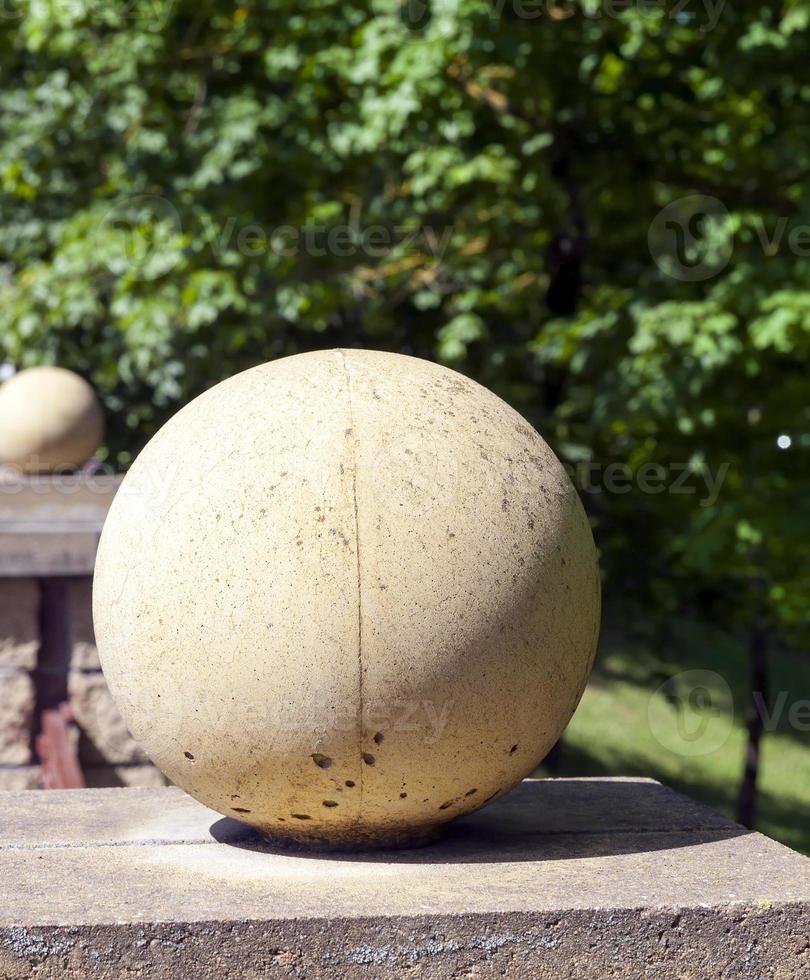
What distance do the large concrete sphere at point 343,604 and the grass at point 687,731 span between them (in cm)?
823

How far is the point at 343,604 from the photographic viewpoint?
332 centimetres

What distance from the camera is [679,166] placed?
10.2 m

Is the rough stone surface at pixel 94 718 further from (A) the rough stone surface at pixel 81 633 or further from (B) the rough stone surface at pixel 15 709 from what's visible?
(B) the rough stone surface at pixel 15 709

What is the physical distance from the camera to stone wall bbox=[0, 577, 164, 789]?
6.88m

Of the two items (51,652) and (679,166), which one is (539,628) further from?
(679,166)

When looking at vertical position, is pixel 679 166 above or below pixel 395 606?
above

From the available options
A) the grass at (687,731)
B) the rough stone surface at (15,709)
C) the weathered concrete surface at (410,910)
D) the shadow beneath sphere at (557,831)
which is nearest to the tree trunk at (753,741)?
the grass at (687,731)

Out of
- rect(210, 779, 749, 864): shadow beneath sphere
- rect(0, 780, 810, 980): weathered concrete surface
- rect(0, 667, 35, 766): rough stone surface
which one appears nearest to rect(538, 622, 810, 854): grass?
rect(0, 667, 35, 766): rough stone surface

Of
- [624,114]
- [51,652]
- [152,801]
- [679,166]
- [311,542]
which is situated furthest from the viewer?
[624,114]

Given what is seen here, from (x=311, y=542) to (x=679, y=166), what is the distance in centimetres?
774

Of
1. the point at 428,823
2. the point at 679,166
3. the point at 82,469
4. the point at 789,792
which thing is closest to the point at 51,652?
the point at 82,469

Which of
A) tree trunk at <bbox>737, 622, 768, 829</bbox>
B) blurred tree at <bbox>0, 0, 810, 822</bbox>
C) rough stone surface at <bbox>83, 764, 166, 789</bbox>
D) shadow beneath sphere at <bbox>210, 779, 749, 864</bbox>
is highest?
blurred tree at <bbox>0, 0, 810, 822</bbox>

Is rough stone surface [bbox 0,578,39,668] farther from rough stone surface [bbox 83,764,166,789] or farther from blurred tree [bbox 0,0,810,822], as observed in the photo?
blurred tree [bbox 0,0,810,822]

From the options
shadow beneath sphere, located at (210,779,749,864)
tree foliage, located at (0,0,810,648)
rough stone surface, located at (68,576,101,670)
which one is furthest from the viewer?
tree foliage, located at (0,0,810,648)
